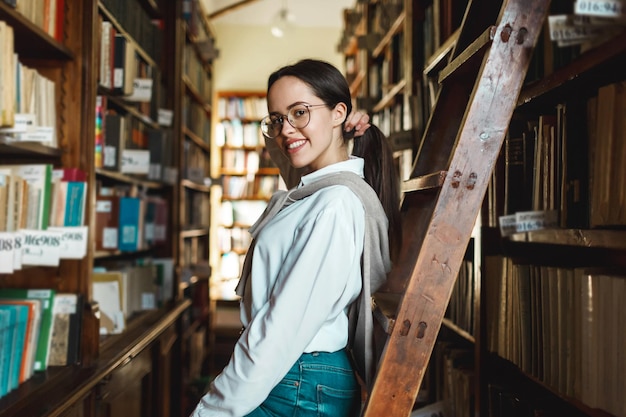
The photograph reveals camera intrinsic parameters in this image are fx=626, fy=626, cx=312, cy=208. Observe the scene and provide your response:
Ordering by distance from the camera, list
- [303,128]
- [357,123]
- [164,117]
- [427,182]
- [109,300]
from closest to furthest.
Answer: [427,182], [303,128], [357,123], [109,300], [164,117]

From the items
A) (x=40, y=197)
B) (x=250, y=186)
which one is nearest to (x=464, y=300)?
(x=40, y=197)

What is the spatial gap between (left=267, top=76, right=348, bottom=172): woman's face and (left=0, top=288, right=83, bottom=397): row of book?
3.03 feet

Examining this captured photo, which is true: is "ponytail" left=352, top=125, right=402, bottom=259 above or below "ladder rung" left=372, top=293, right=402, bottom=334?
above

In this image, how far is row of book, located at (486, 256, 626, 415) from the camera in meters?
1.12

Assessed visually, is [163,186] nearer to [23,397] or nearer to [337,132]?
[23,397]

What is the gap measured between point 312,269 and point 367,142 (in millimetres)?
495

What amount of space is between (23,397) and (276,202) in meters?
0.87

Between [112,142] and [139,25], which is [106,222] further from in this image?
[139,25]

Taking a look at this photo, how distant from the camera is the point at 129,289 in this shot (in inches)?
114

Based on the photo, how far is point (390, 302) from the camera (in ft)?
4.14

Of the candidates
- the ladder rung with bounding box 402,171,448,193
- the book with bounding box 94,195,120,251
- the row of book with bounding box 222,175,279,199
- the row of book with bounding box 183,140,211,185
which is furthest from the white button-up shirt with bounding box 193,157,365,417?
the row of book with bounding box 222,175,279,199

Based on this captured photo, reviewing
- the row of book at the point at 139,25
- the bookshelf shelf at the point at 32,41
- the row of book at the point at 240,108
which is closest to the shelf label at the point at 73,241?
the bookshelf shelf at the point at 32,41

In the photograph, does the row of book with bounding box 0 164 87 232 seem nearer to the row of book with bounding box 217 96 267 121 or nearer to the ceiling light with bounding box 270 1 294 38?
the ceiling light with bounding box 270 1 294 38

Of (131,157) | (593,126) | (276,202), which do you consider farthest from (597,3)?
(131,157)
